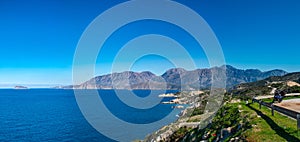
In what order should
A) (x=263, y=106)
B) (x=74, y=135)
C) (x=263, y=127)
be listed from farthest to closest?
(x=74, y=135), (x=263, y=106), (x=263, y=127)

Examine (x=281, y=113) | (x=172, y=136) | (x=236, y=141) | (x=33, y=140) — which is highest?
(x=281, y=113)

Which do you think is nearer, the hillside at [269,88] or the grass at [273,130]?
the grass at [273,130]

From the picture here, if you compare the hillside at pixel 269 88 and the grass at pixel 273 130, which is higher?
the hillside at pixel 269 88

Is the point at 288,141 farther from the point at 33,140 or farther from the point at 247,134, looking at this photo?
the point at 33,140

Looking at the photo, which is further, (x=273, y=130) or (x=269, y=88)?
(x=269, y=88)

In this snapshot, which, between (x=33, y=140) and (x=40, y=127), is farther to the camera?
(x=40, y=127)

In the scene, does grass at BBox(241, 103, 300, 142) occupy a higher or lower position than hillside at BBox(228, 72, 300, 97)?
lower

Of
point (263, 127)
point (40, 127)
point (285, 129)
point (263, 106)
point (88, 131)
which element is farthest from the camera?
point (40, 127)

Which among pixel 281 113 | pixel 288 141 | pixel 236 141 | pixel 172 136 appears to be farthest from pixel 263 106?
pixel 172 136

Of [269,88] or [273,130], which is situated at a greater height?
[269,88]

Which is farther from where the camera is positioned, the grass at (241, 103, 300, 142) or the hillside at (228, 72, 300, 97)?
the hillside at (228, 72, 300, 97)

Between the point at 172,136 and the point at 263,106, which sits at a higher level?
the point at 263,106
